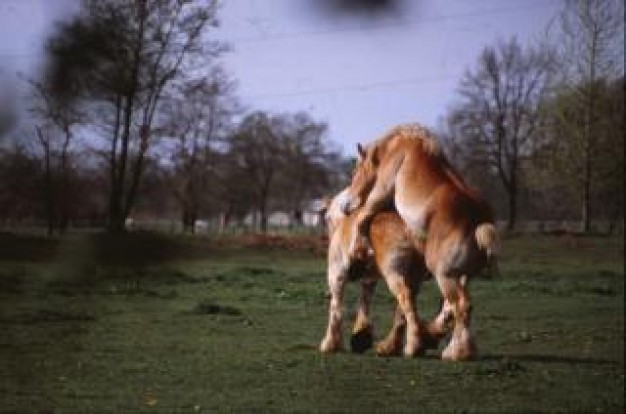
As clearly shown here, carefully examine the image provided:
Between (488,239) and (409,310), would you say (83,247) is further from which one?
(409,310)

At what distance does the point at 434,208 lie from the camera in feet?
25.1

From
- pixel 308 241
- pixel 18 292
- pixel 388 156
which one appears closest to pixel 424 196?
pixel 388 156

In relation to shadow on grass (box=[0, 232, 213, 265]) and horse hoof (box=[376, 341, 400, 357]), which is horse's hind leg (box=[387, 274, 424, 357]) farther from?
shadow on grass (box=[0, 232, 213, 265])

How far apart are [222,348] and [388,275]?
1.88 meters

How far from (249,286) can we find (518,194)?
13765 mm

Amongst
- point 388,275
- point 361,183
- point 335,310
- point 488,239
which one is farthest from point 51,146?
point 335,310

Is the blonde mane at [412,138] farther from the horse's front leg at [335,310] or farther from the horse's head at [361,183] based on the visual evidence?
the horse's front leg at [335,310]

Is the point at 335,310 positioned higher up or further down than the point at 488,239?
further down

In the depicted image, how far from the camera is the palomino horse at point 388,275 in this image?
8.88 metres

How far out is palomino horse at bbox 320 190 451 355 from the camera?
8.88 metres

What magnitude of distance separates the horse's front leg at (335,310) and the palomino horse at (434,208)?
85cm

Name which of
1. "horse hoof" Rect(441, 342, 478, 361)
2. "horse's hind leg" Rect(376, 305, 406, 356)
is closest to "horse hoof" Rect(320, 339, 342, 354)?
"horse's hind leg" Rect(376, 305, 406, 356)

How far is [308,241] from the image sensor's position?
2885 mm

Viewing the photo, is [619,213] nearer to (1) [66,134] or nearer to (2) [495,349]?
(2) [495,349]
